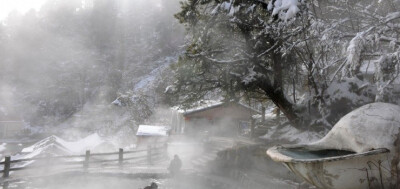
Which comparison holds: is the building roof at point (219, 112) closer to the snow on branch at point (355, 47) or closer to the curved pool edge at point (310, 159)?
the curved pool edge at point (310, 159)

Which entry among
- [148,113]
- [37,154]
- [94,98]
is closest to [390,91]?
[37,154]

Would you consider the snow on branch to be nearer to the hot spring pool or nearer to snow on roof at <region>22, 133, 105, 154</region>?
the hot spring pool

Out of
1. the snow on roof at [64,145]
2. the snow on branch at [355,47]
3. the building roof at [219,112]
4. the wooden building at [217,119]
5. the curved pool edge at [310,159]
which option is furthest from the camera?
the wooden building at [217,119]

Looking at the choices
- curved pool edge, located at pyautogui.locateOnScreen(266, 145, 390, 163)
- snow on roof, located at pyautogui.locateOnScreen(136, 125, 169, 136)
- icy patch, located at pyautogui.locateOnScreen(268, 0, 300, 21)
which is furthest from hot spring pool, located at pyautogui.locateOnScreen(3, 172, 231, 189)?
Result: snow on roof, located at pyautogui.locateOnScreen(136, 125, 169, 136)

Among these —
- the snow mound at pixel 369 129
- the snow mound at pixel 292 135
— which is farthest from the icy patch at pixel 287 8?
the snow mound at pixel 292 135

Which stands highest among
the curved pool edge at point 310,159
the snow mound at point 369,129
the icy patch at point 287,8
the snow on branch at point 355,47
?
the icy patch at point 287,8

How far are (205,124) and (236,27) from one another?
16.3 m

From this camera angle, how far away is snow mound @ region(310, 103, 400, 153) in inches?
206

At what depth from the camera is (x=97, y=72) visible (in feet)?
270

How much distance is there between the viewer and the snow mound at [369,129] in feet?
17.2

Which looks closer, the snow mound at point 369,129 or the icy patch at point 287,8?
the snow mound at point 369,129

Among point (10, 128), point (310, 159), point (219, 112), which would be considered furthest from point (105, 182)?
point (10, 128)

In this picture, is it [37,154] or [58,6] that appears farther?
[58,6]

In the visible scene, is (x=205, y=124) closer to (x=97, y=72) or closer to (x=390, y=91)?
(x=390, y=91)
